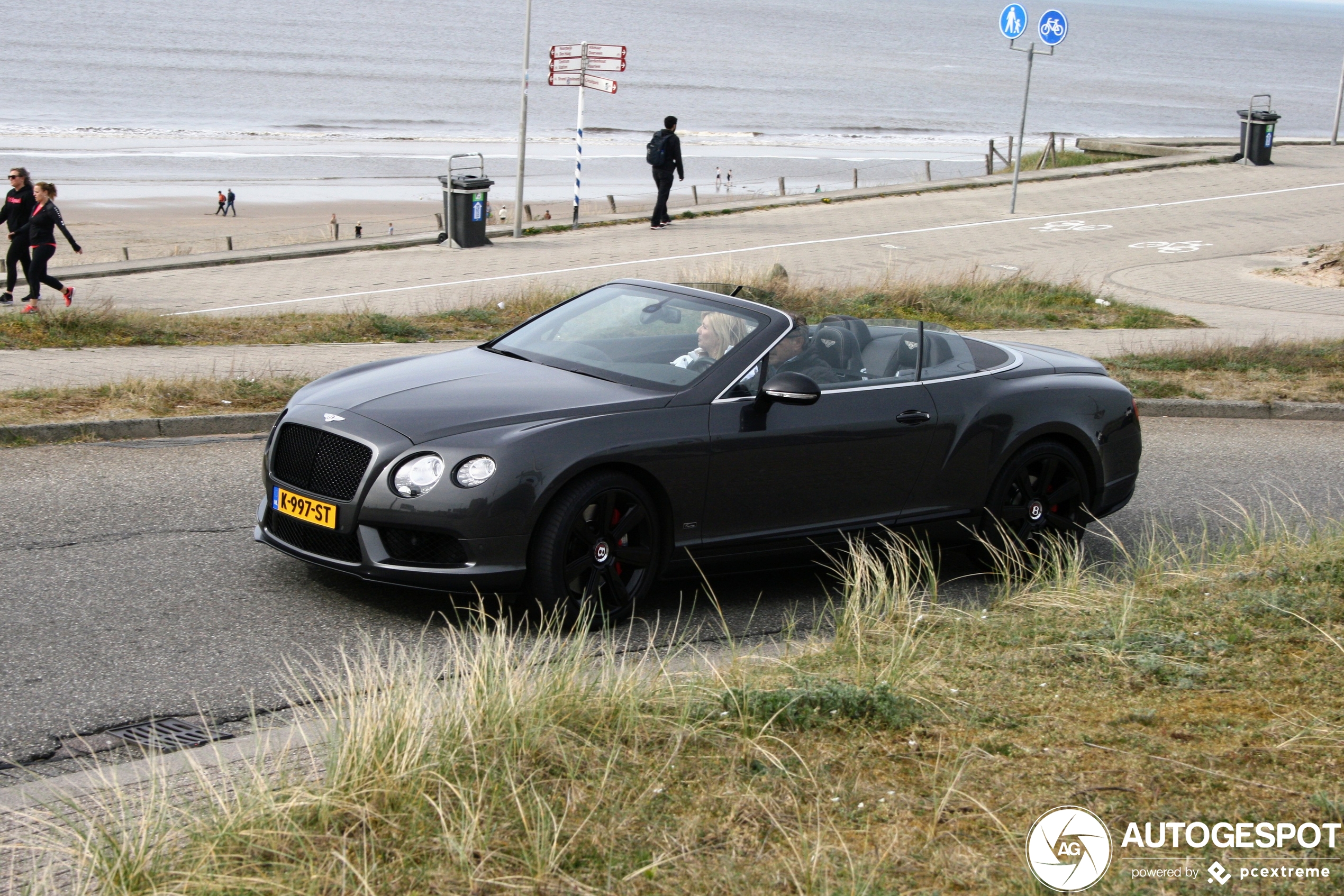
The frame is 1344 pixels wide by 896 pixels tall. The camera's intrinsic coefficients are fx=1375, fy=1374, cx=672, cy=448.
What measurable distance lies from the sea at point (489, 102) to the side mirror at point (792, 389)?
63.9 feet

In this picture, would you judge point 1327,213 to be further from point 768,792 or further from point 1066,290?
point 768,792

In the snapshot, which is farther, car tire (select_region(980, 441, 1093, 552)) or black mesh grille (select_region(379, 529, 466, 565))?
car tire (select_region(980, 441, 1093, 552))

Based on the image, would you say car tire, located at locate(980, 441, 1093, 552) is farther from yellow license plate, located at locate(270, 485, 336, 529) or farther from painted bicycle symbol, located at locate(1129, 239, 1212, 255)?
painted bicycle symbol, located at locate(1129, 239, 1212, 255)

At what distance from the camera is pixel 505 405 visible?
245 inches

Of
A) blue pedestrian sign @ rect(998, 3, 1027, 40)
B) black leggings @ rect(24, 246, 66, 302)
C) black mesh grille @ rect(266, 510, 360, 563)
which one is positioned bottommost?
black mesh grille @ rect(266, 510, 360, 563)

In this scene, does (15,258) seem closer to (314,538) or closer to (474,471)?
(314,538)

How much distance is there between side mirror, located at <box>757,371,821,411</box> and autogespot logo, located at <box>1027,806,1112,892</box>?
2956mm

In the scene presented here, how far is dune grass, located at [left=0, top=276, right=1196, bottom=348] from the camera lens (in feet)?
42.7

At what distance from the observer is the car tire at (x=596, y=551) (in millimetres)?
5945

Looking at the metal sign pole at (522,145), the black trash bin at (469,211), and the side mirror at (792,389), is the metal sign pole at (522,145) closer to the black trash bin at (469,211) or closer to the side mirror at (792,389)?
the black trash bin at (469,211)

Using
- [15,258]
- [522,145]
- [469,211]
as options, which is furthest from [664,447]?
[522,145]

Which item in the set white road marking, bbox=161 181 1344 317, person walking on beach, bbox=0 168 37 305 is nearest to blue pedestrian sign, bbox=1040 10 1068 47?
white road marking, bbox=161 181 1344 317

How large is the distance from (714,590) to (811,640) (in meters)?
1.59

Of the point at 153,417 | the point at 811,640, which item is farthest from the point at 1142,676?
the point at 153,417
